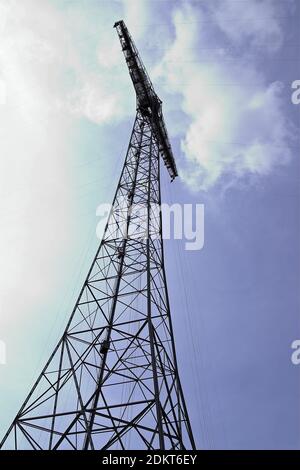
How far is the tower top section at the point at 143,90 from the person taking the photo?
25.0 m

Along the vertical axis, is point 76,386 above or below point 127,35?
below

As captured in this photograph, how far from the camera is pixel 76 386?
11.3 m

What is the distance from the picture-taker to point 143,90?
2578 centimetres

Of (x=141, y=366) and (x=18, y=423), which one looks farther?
(x=141, y=366)

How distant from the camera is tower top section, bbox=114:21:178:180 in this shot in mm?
24984
